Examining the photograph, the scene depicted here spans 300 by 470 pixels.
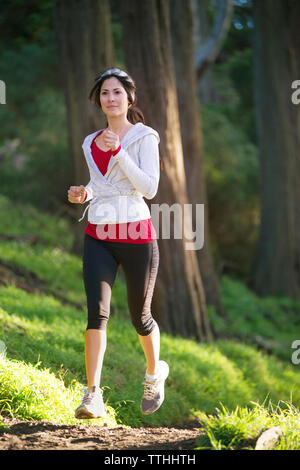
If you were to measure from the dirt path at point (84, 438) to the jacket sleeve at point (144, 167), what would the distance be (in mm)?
1477

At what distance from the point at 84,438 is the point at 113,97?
209 centimetres

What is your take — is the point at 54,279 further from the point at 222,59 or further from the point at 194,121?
the point at 222,59

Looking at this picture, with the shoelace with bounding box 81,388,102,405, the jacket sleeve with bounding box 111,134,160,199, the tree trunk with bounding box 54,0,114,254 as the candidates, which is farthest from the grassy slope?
the tree trunk with bounding box 54,0,114,254

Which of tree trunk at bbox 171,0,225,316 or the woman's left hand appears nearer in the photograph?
the woman's left hand

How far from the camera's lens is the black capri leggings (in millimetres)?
4031

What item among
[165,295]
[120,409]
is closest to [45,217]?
[165,295]

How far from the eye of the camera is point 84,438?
12.5ft

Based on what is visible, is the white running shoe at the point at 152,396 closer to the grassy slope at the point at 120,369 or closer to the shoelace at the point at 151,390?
the shoelace at the point at 151,390

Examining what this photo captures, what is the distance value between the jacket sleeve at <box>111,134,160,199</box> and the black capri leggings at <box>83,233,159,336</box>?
1.26 ft

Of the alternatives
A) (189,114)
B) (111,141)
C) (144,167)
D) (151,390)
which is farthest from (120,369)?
(189,114)

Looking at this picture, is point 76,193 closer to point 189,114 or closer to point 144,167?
point 144,167

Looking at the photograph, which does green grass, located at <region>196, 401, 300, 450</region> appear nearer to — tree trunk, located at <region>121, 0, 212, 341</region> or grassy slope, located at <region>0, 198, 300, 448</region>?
grassy slope, located at <region>0, 198, 300, 448</region>

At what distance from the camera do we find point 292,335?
11797mm

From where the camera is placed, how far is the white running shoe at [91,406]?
3902 millimetres
